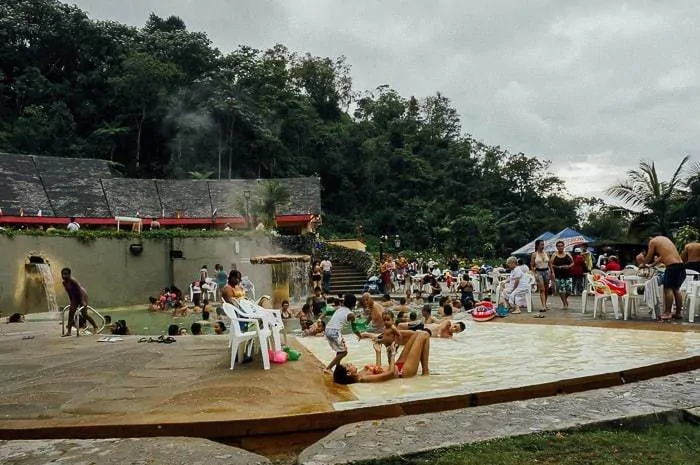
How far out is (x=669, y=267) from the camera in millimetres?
9047

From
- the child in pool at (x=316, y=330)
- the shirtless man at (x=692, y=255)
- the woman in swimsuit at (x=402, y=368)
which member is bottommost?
the child in pool at (x=316, y=330)

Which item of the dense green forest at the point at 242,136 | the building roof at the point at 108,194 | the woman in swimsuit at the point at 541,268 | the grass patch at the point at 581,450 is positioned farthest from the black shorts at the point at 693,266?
the dense green forest at the point at 242,136

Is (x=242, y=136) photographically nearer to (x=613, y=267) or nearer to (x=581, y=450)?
(x=613, y=267)

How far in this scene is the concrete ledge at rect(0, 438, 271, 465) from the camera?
10.8 feet

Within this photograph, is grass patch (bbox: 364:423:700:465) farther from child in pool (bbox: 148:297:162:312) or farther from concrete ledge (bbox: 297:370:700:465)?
child in pool (bbox: 148:297:162:312)

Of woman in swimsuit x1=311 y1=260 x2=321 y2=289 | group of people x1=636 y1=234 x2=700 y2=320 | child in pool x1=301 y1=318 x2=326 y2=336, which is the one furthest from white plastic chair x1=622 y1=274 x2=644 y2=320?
woman in swimsuit x1=311 y1=260 x2=321 y2=289

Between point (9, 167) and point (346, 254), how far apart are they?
56.9 feet

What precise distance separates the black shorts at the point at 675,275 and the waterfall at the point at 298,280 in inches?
475

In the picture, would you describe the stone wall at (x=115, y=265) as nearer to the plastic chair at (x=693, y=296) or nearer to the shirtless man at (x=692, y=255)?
the shirtless man at (x=692, y=255)

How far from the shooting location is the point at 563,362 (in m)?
6.67

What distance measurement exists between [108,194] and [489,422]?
95.2ft

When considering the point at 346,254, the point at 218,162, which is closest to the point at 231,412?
the point at 346,254

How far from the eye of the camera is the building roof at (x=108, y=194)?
26.5m

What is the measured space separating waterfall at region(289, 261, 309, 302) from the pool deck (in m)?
11.1
